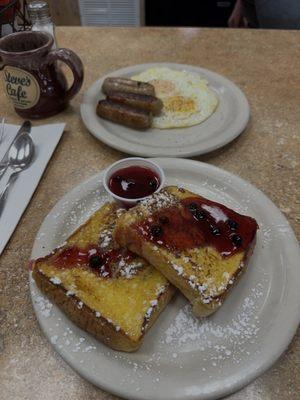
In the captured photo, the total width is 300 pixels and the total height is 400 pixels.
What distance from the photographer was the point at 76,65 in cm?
161

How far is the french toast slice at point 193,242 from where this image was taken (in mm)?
970

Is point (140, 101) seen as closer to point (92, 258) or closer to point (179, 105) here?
point (179, 105)

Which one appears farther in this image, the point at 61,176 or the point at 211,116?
the point at 211,116

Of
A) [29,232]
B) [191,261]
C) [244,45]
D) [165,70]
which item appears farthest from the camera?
[244,45]

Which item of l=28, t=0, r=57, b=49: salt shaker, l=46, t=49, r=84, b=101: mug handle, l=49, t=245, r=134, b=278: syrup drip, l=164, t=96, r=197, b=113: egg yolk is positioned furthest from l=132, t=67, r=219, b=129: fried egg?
l=49, t=245, r=134, b=278: syrup drip

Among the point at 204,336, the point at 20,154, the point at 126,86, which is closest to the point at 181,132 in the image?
the point at 126,86

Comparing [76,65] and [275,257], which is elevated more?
[76,65]

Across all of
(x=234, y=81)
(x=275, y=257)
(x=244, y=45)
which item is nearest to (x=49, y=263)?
(x=275, y=257)

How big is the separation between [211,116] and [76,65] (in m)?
0.63

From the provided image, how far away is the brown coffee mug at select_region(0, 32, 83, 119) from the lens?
5.07 feet

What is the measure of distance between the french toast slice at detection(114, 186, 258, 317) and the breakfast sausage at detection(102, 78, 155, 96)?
30.5 inches

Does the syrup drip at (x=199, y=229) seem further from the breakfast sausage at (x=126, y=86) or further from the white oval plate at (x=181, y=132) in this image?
the breakfast sausage at (x=126, y=86)

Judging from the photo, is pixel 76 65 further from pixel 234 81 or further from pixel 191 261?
pixel 191 261

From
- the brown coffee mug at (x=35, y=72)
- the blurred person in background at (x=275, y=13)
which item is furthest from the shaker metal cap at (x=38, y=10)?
the blurred person in background at (x=275, y=13)
